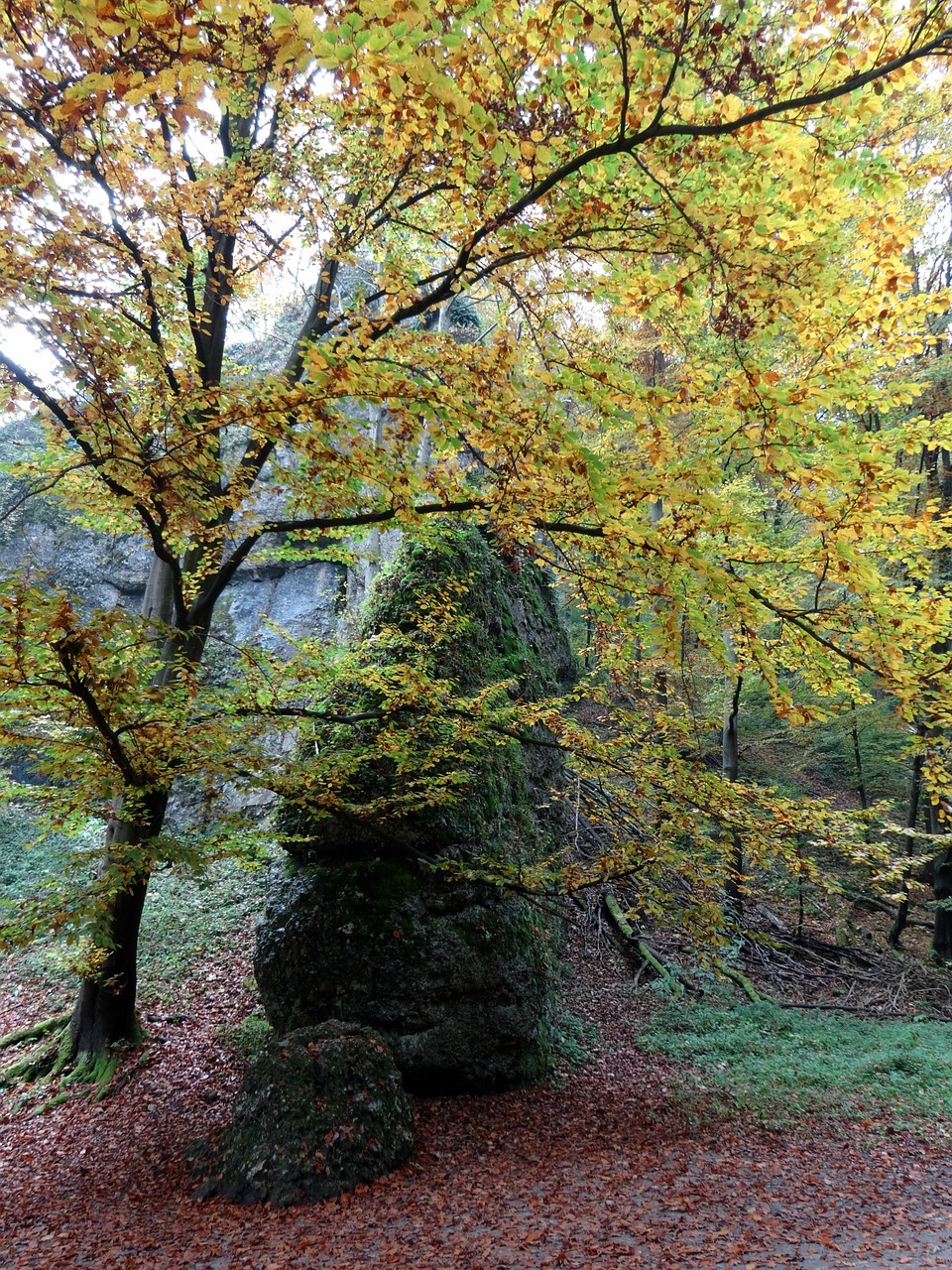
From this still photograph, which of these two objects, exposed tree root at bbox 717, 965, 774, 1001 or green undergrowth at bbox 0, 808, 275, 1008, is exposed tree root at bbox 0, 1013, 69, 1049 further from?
exposed tree root at bbox 717, 965, 774, 1001

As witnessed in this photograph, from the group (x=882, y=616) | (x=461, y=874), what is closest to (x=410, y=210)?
(x=882, y=616)

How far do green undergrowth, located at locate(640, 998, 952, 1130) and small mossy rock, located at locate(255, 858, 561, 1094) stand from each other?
6.36 ft

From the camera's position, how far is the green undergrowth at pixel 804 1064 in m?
6.45

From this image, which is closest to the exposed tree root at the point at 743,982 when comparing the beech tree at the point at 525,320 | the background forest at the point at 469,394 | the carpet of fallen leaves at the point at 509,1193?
the background forest at the point at 469,394

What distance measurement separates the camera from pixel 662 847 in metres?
5.79

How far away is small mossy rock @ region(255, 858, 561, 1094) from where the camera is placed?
6566 mm

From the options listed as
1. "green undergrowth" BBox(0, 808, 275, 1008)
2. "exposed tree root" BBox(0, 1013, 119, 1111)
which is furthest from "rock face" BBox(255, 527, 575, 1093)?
"exposed tree root" BBox(0, 1013, 119, 1111)

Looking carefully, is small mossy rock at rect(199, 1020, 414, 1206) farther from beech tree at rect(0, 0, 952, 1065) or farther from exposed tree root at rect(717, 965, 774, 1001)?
exposed tree root at rect(717, 965, 774, 1001)

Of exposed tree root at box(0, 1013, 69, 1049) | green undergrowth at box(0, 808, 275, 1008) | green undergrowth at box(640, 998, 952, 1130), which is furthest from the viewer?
green undergrowth at box(0, 808, 275, 1008)

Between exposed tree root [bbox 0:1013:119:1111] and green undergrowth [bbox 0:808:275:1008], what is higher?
green undergrowth [bbox 0:808:275:1008]

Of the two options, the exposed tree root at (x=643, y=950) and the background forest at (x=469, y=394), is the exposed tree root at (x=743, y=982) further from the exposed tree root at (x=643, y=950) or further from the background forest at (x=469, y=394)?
the background forest at (x=469, y=394)

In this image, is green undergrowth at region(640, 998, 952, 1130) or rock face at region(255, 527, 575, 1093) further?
rock face at region(255, 527, 575, 1093)

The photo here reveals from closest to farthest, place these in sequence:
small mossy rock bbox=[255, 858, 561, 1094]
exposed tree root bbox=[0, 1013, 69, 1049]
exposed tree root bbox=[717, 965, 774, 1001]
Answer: small mossy rock bbox=[255, 858, 561, 1094], exposed tree root bbox=[0, 1013, 69, 1049], exposed tree root bbox=[717, 965, 774, 1001]

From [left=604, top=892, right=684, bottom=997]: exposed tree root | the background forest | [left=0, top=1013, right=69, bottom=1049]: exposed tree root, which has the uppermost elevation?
the background forest
